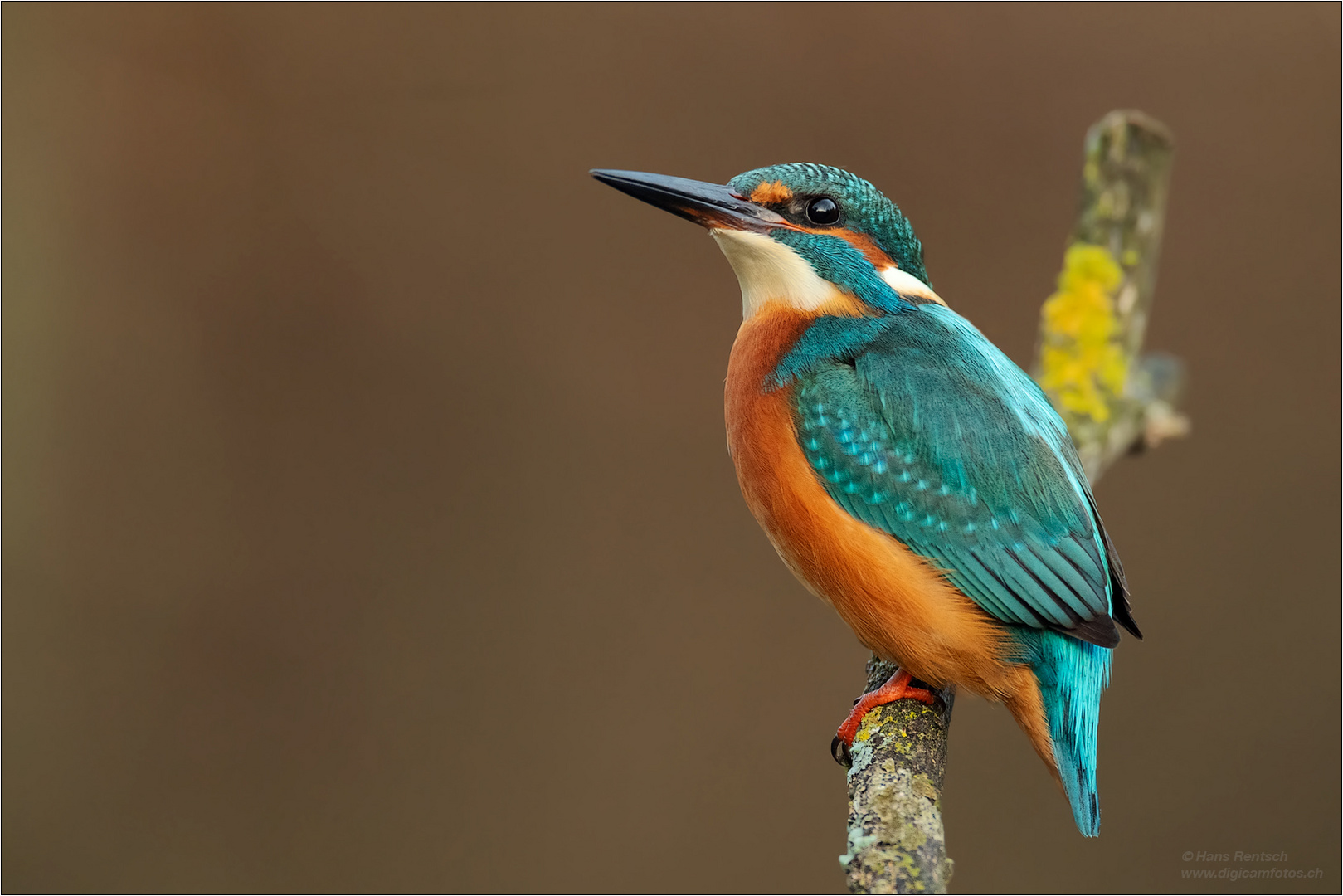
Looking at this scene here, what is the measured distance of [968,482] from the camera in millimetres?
1964

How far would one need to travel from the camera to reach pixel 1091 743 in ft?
6.46

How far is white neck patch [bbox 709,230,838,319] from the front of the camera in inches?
87.7

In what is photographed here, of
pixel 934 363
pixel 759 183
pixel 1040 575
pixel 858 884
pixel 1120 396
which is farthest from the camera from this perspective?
pixel 1120 396

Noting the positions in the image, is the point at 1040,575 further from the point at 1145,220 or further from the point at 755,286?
the point at 1145,220

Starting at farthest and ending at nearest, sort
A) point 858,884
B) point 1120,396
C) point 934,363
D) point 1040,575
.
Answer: point 1120,396 < point 934,363 < point 1040,575 < point 858,884

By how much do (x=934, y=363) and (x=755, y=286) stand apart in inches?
17.5

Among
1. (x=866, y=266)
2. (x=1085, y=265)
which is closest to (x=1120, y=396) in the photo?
(x=1085, y=265)

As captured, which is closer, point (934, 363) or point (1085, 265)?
point (934, 363)

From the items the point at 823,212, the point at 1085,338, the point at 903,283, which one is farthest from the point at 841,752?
the point at 1085,338

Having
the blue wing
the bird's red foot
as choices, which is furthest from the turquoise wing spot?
the bird's red foot

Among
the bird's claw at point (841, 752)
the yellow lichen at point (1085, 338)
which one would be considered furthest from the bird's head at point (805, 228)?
the bird's claw at point (841, 752)

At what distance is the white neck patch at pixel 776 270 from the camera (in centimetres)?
223

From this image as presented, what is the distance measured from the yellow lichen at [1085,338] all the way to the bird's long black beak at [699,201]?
0.92 m

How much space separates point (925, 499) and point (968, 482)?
0.08 m
